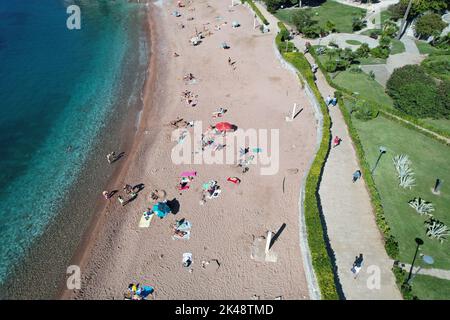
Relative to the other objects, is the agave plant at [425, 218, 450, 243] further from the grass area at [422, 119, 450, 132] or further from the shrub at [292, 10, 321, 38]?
the shrub at [292, 10, 321, 38]

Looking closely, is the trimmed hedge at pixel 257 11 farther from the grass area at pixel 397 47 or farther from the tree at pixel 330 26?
the grass area at pixel 397 47

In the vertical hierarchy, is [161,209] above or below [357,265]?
below

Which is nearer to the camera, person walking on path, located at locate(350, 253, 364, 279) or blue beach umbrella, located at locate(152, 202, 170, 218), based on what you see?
person walking on path, located at locate(350, 253, 364, 279)

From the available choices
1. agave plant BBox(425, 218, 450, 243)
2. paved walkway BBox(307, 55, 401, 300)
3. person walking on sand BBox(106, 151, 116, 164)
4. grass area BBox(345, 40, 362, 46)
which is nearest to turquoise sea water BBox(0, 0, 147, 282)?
person walking on sand BBox(106, 151, 116, 164)

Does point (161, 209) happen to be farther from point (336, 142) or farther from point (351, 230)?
point (336, 142)

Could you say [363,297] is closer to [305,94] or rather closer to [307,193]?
[307,193]

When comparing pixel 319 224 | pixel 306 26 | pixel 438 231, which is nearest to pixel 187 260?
pixel 319 224

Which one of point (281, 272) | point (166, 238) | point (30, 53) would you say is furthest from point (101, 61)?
point (281, 272)
